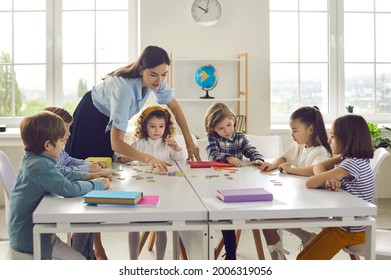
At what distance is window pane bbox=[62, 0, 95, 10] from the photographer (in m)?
5.08

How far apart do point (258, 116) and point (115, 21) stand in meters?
1.54

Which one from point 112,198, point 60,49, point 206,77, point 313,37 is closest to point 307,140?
point 112,198

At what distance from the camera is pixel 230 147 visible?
10.9 ft

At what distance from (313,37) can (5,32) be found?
2.81 meters

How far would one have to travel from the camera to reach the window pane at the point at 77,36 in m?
5.10

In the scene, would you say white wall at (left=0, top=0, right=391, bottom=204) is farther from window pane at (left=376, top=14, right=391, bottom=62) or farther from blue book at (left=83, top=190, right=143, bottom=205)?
blue book at (left=83, top=190, right=143, bottom=205)

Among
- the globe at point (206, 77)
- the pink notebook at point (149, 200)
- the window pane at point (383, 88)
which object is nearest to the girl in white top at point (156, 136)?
the pink notebook at point (149, 200)

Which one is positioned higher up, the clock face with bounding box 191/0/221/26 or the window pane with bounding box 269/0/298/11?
the window pane with bounding box 269/0/298/11

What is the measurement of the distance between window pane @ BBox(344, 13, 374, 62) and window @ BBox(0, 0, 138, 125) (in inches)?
78.7

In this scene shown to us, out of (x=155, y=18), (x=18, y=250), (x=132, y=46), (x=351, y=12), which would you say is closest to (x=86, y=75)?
(x=132, y=46)

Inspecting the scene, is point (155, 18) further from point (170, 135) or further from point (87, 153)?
point (87, 153)

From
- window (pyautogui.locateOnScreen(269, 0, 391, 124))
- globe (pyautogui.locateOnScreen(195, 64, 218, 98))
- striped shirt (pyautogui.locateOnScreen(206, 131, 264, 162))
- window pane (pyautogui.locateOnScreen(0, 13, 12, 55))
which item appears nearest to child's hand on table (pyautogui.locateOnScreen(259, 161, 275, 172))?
striped shirt (pyautogui.locateOnScreen(206, 131, 264, 162))

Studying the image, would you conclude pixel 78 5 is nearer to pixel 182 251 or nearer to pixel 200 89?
pixel 200 89

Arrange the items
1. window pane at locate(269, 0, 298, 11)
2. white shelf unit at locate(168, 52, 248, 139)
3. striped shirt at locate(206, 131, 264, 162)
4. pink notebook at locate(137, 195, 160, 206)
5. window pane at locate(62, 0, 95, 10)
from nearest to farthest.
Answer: pink notebook at locate(137, 195, 160, 206), striped shirt at locate(206, 131, 264, 162), white shelf unit at locate(168, 52, 248, 139), window pane at locate(62, 0, 95, 10), window pane at locate(269, 0, 298, 11)
